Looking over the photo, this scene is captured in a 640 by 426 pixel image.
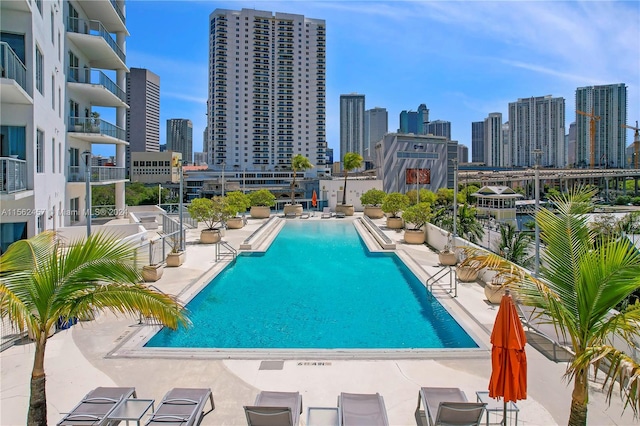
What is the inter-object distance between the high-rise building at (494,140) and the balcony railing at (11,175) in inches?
6574

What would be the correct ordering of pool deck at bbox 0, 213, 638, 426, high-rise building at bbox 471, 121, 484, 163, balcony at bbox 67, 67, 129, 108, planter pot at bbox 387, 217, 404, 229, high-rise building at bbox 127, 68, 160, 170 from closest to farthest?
pool deck at bbox 0, 213, 638, 426 < balcony at bbox 67, 67, 129, 108 < planter pot at bbox 387, 217, 404, 229 < high-rise building at bbox 127, 68, 160, 170 < high-rise building at bbox 471, 121, 484, 163

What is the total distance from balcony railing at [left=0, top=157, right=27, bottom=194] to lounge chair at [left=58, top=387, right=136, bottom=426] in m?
6.49

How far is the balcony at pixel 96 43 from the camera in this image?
18391 mm

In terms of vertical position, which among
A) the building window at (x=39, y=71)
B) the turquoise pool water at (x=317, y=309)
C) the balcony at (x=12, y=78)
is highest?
the building window at (x=39, y=71)

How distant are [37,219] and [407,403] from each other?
39.9ft

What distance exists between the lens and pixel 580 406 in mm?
4410

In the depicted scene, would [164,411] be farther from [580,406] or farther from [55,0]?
[55,0]

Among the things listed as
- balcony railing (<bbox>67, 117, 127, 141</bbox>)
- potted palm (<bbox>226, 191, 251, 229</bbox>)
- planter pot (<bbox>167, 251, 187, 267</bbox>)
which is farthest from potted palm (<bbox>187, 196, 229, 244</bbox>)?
planter pot (<bbox>167, 251, 187, 267</bbox>)

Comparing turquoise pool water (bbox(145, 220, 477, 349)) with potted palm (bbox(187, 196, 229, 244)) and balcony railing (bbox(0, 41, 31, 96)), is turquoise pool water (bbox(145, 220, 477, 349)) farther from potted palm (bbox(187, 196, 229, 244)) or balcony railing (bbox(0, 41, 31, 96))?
balcony railing (bbox(0, 41, 31, 96))

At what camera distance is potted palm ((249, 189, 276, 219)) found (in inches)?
1393

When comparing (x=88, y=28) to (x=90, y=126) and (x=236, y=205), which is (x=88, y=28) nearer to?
(x=90, y=126)

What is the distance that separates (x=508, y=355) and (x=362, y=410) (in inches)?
75.7

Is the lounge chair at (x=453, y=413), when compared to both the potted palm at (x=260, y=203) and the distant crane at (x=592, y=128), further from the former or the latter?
the distant crane at (x=592, y=128)

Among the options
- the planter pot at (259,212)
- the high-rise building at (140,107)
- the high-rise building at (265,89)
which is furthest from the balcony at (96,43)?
the high-rise building at (140,107)
